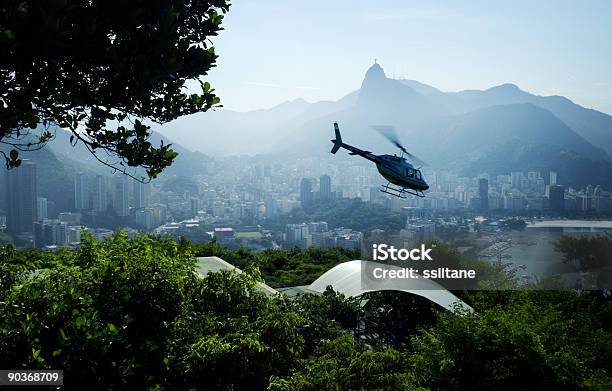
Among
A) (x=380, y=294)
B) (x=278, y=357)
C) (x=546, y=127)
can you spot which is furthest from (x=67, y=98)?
(x=546, y=127)

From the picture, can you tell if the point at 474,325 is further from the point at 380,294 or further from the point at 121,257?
the point at 380,294

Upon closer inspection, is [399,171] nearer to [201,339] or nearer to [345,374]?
[345,374]

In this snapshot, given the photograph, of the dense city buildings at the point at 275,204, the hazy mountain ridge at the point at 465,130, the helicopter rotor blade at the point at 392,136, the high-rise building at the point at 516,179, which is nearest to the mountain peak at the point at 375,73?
the hazy mountain ridge at the point at 465,130

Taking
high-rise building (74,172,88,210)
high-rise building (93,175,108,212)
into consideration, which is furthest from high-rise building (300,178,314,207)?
high-rise building (74,172,88,210)

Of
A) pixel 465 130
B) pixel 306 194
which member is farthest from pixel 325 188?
pixel 465 130

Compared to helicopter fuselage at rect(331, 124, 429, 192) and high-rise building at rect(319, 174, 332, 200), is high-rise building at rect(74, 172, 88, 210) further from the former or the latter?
helicopter fuselage at rect(331, 124, 429, 192)

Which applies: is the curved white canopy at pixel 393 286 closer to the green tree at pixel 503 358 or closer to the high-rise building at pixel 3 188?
the green tree at pixel 503 358
